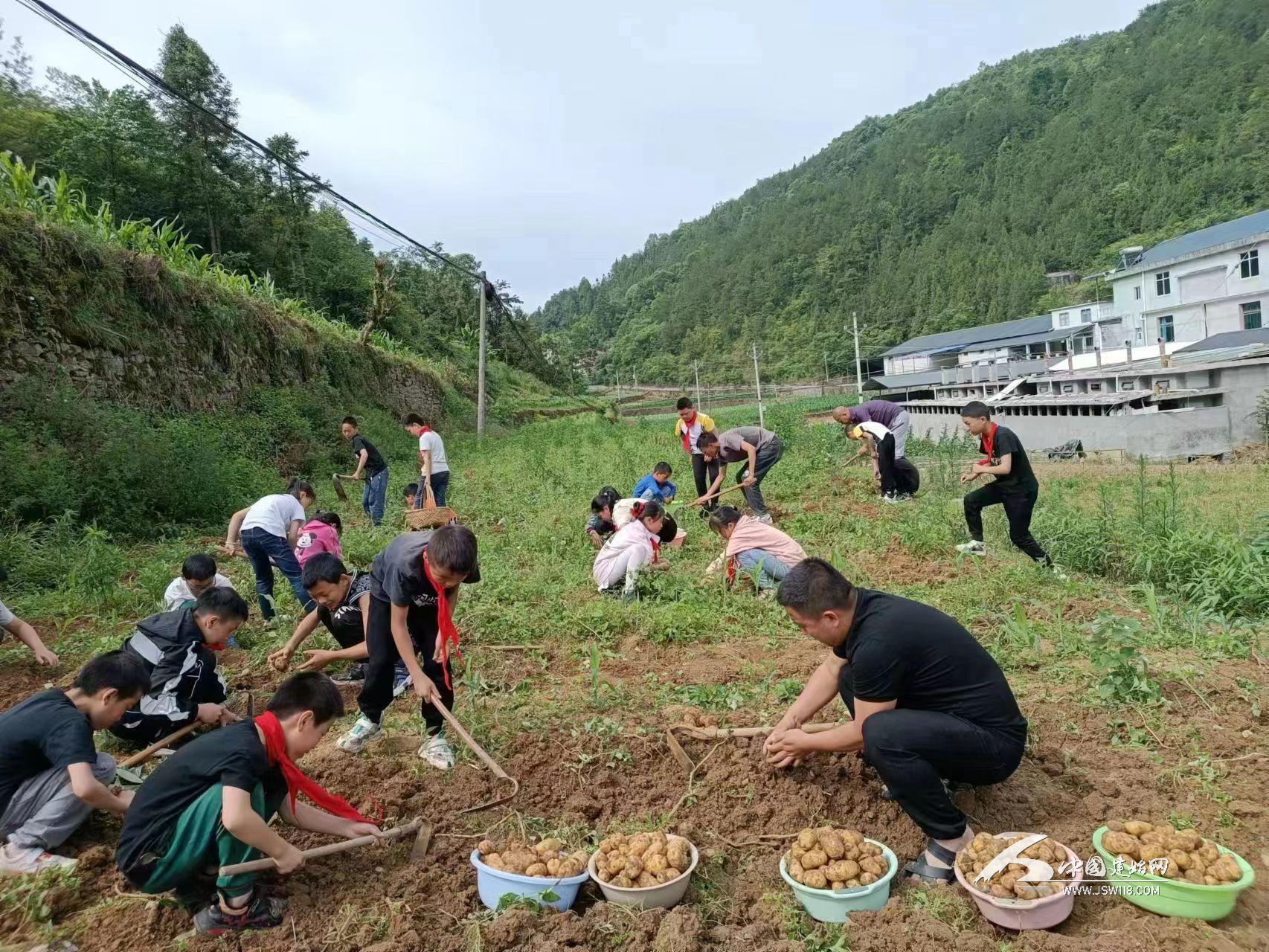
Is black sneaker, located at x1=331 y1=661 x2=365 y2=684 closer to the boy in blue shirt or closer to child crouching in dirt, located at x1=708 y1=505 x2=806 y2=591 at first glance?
child crouching in dirt, located at x1=708 y1=505 x2=806 y2=591

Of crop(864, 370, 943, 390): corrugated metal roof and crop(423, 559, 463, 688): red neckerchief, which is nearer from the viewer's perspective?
crop(423, 559, 463, 688): red neckerchief

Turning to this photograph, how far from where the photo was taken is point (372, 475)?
9133 millimetres

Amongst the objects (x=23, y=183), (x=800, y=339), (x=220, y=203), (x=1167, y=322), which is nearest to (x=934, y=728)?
(x=23, y=183)

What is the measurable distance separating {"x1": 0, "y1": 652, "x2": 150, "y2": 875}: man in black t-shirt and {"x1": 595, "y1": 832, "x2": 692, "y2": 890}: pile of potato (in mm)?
1968

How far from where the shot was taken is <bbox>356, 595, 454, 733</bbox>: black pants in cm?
367

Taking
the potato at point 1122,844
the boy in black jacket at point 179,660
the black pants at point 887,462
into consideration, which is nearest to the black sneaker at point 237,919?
the boy in black jacket at point 179,660

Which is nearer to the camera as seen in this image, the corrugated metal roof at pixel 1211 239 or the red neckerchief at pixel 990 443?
the red neckerchief at pixel 990 443

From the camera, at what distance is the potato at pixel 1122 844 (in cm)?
234

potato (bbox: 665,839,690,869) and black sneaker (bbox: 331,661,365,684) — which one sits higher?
black sneaker (bbox: 331,661,365,684)

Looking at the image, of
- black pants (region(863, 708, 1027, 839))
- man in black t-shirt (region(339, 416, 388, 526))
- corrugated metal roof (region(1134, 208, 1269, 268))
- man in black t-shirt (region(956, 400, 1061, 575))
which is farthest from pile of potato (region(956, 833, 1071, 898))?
corrugated metal roof (region(1134, 208, 1269, 268))

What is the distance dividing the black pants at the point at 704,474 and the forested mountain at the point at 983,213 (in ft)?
129

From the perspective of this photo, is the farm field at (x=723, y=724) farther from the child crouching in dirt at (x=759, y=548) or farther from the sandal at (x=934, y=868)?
the child crouching in dirt at (x=759, y=548)

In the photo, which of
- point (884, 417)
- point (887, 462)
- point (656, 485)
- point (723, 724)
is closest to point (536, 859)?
point (723, 724)

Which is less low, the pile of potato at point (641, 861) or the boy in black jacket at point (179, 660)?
the boy in black jacket at point (179, 660)
